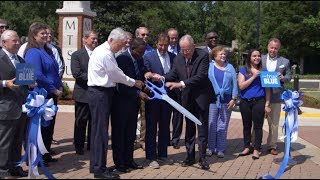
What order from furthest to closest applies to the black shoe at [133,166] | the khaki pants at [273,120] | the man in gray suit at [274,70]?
1. the khaki pants at [273,120]
2. the man in gray suit at [274,70]
3. the black shoe at [133,166]

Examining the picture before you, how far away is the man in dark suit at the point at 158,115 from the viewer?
24.5 ft

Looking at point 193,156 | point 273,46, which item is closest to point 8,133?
point 193,156

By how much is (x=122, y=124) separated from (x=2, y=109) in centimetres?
170

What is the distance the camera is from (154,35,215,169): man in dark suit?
288 inches

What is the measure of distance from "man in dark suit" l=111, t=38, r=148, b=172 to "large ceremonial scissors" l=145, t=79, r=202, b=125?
0.17 metres

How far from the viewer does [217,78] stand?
8.41 m

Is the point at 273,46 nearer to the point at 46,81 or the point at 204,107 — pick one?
the point at 204,107

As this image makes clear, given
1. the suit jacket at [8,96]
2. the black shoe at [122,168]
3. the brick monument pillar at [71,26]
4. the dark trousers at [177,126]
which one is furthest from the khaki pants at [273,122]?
the brick monument pillar at [71,26]

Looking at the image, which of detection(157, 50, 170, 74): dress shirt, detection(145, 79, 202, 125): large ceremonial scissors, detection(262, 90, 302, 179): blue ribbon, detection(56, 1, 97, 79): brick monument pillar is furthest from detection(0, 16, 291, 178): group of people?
detection(56, 1, 97, 79): brick monument pillar

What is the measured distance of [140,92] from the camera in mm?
6945

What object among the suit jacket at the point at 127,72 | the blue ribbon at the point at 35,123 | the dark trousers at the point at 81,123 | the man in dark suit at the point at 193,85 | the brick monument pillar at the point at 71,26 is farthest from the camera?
the brick monument pillar at the point at 71,26

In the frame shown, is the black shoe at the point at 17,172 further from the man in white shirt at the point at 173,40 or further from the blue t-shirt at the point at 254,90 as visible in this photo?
the blue t-shirt at the point at 254,90

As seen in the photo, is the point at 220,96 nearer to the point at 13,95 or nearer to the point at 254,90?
the point at 254,90

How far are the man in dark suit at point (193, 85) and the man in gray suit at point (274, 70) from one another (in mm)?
1568
